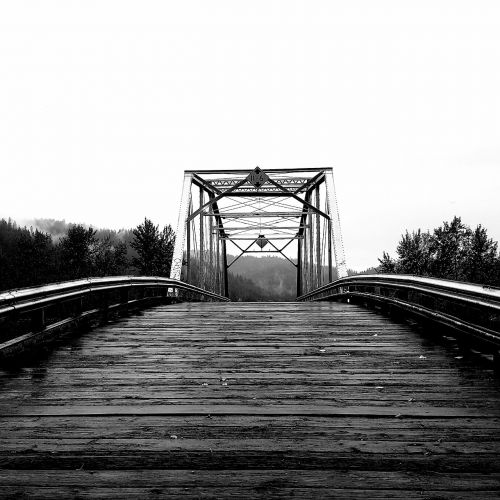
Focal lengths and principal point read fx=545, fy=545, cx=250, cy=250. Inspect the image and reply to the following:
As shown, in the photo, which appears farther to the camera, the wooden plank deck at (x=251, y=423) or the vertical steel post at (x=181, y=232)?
the vertical steel post at (x=181, y=232)

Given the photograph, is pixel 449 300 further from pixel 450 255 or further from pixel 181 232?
pixel 450 255

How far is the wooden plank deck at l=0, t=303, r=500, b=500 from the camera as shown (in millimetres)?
2553

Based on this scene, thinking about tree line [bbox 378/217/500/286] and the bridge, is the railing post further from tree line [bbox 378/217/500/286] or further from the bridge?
tree line [bbox 378/217/500/286]

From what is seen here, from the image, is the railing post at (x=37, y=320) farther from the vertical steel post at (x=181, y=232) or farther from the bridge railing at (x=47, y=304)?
the vertical steel post at (x=181, y=232)

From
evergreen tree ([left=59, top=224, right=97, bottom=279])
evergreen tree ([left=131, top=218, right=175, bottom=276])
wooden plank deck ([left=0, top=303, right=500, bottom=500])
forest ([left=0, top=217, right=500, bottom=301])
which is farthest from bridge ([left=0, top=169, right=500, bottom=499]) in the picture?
evergreen tree ([left=59, top=224, right=97, bottom=279])

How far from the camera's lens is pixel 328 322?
8609 millimetres

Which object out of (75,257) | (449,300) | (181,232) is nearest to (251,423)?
(449,300)

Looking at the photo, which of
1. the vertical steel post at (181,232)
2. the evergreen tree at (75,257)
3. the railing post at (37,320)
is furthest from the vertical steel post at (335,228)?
the evergreen tree at (75,257)

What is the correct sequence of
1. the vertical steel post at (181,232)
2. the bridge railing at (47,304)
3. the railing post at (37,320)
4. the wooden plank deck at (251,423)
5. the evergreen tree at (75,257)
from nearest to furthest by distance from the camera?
1. the wooden plank deck at (251,423)
2. the bridge railing at (47,304)
3. the railing post at (37,320)
4. the vertical steel post at (181,232)
5. the evergreen tree at (75,257)

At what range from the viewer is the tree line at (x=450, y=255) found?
163 ft

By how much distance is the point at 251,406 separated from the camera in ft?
12.4

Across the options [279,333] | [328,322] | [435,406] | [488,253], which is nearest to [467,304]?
[435,406]

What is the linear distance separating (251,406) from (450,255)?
5307 centimetres

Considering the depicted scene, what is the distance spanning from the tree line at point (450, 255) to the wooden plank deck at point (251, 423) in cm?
4467
